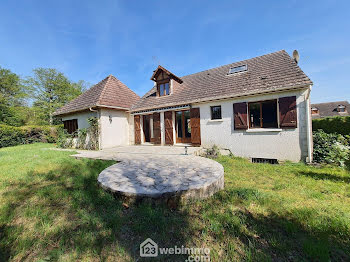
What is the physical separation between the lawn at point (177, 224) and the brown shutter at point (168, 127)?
22.7 feet

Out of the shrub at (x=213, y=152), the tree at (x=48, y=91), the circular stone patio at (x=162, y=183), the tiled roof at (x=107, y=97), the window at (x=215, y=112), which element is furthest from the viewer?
the tree at (x=48, y=91)

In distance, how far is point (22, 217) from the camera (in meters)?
2.68

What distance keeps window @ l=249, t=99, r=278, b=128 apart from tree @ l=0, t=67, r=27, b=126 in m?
31.2

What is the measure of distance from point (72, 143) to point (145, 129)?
5.89m

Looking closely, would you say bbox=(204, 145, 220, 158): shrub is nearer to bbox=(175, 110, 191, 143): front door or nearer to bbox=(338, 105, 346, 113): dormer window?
bbox=(175, 110, 191, 143): front door

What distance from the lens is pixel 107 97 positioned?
1115 centimetres

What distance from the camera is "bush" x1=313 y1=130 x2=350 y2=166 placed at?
624 centimetres

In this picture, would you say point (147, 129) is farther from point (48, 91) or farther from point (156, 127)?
point (48, 91)

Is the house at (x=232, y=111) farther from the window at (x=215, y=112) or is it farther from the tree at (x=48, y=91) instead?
the tree at (x=48, y=91)

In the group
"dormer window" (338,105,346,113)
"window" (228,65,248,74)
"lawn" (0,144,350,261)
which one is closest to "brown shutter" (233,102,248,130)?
"window" (228,65,248,74)

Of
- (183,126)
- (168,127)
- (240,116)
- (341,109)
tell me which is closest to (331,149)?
(240,116)

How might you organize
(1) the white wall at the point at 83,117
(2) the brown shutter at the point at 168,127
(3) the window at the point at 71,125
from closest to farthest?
1. (2) the brown shutter at the point at 168,127
2. (1) the white wall at the point at 83,117
3. (3) the window at the point at 71,125

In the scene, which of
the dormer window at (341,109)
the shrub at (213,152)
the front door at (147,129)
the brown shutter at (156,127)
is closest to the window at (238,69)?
the shrub at (213,152)

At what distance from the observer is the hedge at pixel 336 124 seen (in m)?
11.1
